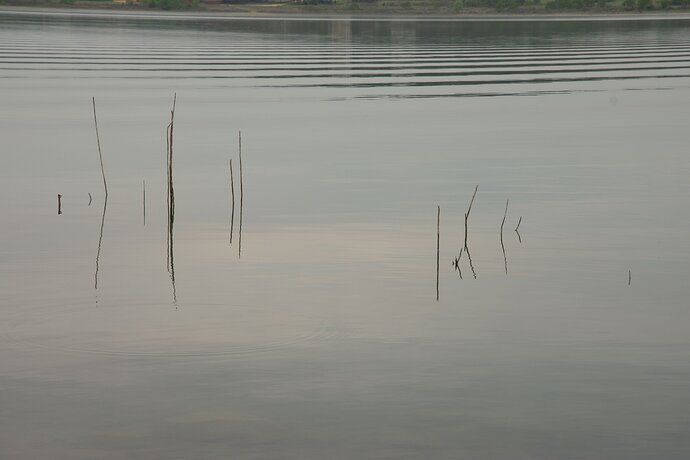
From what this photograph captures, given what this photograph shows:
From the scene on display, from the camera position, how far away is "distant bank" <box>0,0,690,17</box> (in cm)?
16075

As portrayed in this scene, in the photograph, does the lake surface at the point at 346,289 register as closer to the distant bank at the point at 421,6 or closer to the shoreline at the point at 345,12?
the shoreline at the point at 345,12

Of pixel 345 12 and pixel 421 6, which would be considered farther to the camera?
pixel 421 6

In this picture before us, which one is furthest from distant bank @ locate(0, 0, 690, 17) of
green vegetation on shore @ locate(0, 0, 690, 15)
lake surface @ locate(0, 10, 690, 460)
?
lake surface @ locate(0, 10, 690, 460)

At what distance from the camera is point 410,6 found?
Answer: 166 m

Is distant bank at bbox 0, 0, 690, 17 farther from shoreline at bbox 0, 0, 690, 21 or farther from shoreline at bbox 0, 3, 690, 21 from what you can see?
shoreline at bbox 0, 3, 690, 21

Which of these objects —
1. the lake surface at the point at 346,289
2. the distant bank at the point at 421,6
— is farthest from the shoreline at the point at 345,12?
the lake surface at the point at 346,289

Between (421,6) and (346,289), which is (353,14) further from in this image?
(346,289)

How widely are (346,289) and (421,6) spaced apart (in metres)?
155

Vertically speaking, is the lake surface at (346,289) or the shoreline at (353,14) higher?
the shoreline at (353,14)

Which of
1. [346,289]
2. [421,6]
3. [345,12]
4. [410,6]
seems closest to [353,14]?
[345,12]

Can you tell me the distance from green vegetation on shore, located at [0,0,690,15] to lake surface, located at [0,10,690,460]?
127 meters

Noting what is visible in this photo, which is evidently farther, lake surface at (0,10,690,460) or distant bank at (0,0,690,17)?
distant bank at (0,0,690,17)

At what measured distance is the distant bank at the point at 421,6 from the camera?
527 ft

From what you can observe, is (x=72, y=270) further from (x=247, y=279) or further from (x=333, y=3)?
(x=333, y=3)
